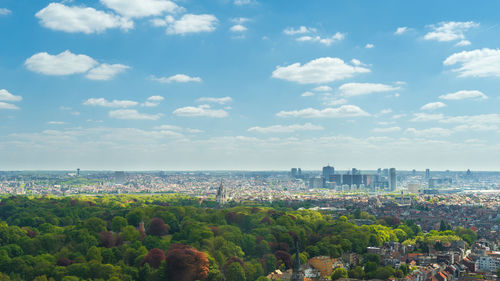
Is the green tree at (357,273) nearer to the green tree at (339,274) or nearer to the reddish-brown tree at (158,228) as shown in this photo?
the green tree at (339,274)

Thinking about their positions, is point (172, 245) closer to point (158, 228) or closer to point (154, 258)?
point (154, 258)

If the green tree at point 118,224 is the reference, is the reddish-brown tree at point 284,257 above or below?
below

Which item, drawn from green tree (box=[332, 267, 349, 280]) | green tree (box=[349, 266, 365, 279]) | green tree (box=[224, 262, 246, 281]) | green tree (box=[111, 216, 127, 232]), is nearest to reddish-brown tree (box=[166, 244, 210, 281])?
green tree (box=[224, 262, 246, 281])

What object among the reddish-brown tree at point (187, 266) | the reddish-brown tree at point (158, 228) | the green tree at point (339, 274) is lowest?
the green tree at point (339, 274)

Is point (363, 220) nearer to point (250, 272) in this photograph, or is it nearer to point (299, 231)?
point (299, 231)

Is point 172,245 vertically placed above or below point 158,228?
below

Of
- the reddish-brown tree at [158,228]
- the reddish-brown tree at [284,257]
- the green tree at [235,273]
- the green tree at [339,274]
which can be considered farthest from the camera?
the reddish-brown tree at [158,228]

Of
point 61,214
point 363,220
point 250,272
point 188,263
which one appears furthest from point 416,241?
point 61,214

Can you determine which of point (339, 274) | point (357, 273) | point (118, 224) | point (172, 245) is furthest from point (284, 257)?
point (118, 224)

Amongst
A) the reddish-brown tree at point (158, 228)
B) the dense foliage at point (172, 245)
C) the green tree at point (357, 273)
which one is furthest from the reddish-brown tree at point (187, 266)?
the reddish-brown tree at point (158, 228)

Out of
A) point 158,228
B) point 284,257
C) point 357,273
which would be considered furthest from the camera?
point 158,228
